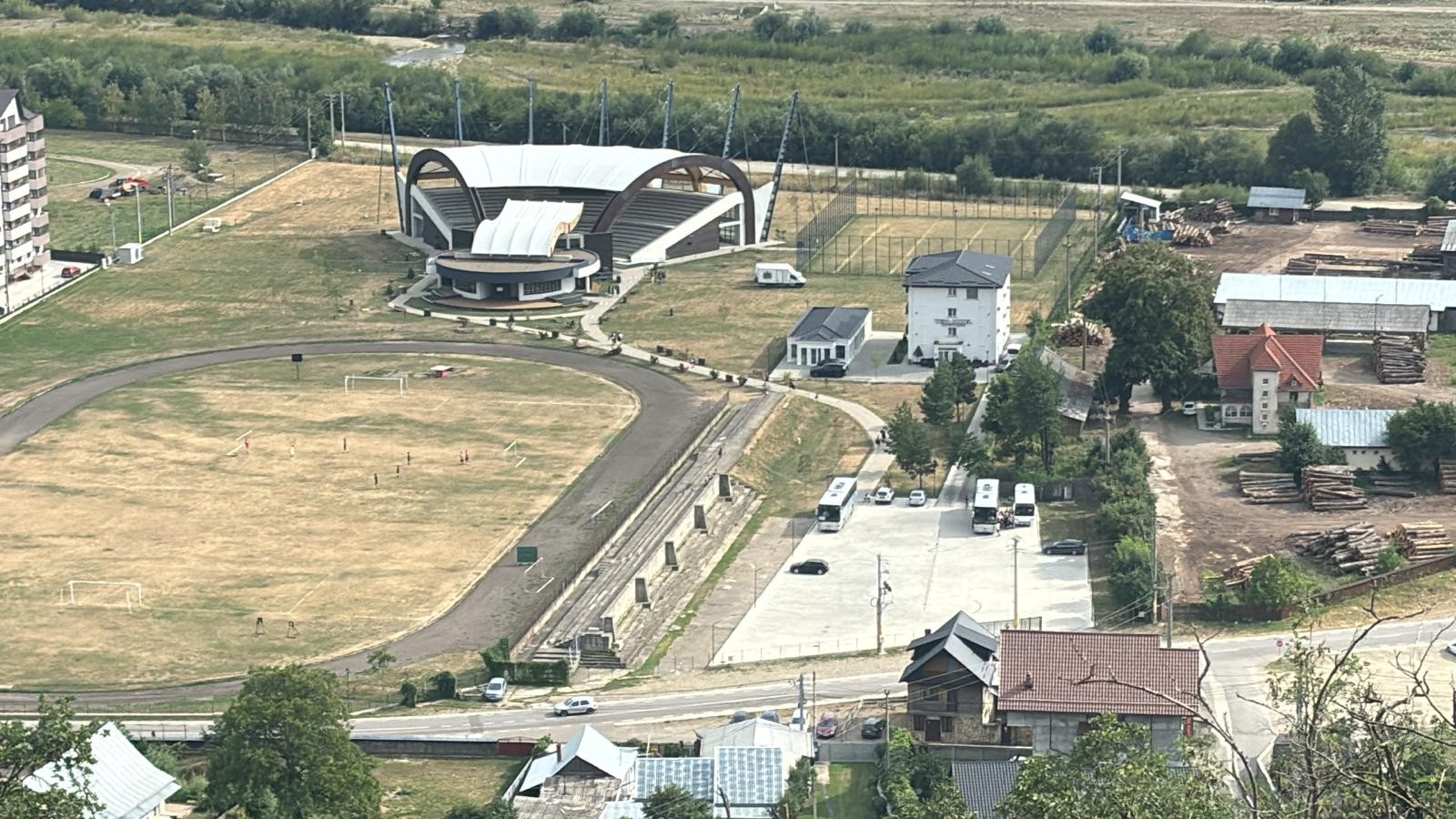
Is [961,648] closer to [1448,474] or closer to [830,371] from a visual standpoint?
[1448,474]

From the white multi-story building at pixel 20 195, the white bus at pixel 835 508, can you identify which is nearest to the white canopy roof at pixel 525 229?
the white multi-story building at pixel 20 195

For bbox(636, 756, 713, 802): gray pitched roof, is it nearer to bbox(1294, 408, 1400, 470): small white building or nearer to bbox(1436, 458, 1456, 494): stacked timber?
bbox(1436, 458, 1456, 494): stacked timber

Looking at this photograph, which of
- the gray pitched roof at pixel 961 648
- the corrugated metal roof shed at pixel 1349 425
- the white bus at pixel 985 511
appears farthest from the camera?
the corrugated metal roof shed at pixel 1349 425

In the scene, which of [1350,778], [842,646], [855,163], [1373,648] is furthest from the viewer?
[855,163]

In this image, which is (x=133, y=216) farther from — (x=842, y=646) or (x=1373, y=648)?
(x=1373, y=648)

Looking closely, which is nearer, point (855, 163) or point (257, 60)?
point (855, 163)

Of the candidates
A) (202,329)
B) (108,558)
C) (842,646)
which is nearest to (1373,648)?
(842,646)

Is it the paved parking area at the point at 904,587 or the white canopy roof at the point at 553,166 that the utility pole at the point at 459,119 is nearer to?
the white canopy roof at the point at 553,166
